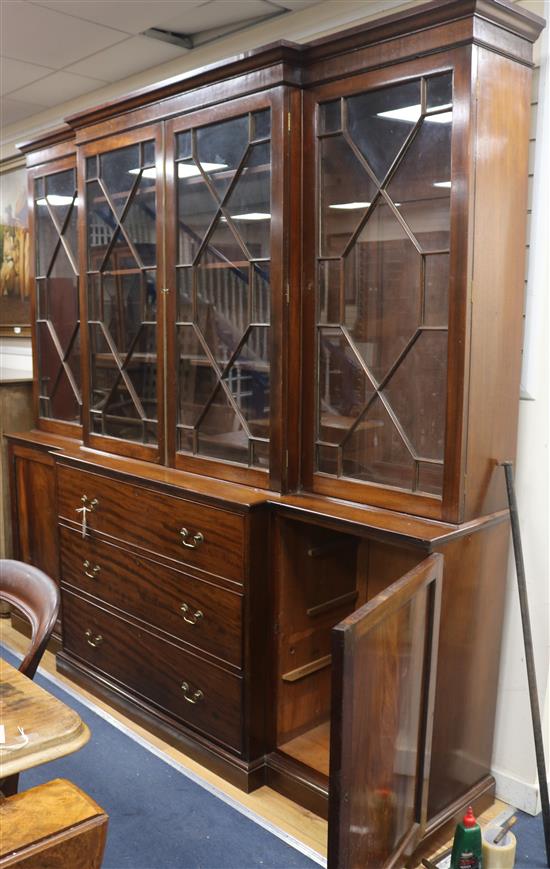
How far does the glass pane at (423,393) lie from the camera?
2.19 meters

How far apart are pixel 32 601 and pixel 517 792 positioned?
5.36ft

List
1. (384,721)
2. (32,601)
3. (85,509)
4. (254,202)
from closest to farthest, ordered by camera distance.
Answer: (384,721) < (32,601) < (254,202) < (85,509)

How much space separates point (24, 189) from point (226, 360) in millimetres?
2822

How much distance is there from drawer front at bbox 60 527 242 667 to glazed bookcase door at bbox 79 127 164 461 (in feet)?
1.35

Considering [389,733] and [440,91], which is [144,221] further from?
[389,733]

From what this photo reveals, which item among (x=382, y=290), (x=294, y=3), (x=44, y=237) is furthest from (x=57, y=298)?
(x=382, y=290)

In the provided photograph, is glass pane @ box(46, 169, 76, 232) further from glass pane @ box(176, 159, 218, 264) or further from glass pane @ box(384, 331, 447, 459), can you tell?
glass pane @ box(384, 331, 447, 459)

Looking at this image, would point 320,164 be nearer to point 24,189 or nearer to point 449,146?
point 449,146

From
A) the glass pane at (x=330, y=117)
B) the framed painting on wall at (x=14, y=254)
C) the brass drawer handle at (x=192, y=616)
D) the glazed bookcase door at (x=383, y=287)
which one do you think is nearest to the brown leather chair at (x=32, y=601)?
the brass drawer handle at (x=192, y=616)

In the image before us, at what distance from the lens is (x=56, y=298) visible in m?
3.72

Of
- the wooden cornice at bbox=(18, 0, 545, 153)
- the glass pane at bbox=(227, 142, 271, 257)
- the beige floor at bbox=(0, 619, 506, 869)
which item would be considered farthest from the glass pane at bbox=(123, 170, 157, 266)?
the beige floor at bbox=(0, 619, 506, 869)

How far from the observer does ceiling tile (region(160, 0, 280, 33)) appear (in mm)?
3000

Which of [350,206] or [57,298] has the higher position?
[350,206]

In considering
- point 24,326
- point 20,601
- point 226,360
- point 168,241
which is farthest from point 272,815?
point 24,326
